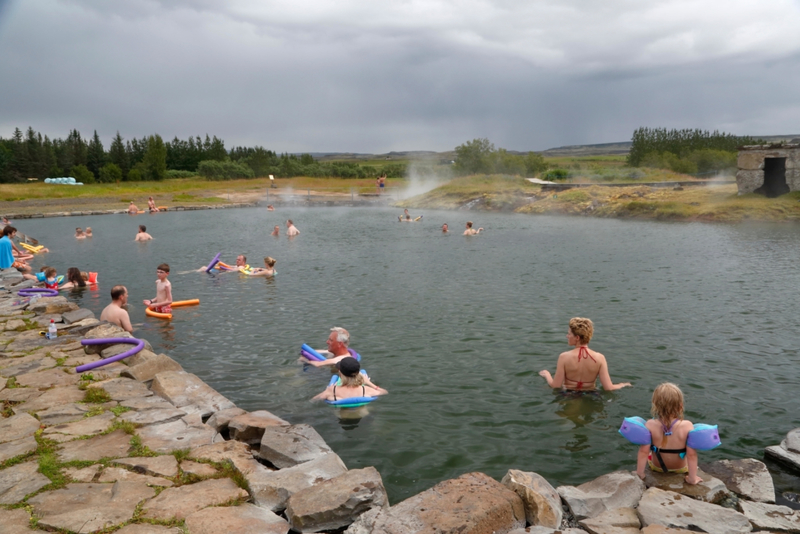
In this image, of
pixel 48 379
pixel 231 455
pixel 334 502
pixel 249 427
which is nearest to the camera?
pixel 334 502

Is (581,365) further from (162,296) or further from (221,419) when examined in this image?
(162,296)

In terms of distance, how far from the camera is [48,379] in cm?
763

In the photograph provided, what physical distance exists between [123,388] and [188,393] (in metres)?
0.90

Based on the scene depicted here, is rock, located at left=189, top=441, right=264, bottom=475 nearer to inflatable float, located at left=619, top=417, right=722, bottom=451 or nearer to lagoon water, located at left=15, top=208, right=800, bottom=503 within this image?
lagoon water, located at left=15, top=208, right=800, bottom=503

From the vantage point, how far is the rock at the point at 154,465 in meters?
5.04

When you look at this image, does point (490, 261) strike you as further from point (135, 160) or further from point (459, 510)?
point (135, 160)

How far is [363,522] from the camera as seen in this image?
444 centimetres

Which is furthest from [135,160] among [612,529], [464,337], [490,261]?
[612,529]

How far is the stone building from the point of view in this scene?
31.6m

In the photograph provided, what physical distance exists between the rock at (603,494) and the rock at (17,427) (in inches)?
214

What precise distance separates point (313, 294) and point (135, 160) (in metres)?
92.8

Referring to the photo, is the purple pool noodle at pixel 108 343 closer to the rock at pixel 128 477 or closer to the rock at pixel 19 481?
the rock at pixel 19 481

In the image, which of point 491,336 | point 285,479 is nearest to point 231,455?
point 285,479

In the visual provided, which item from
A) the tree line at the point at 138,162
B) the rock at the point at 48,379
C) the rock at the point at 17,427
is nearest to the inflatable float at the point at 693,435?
the rock at the point at 17,427
